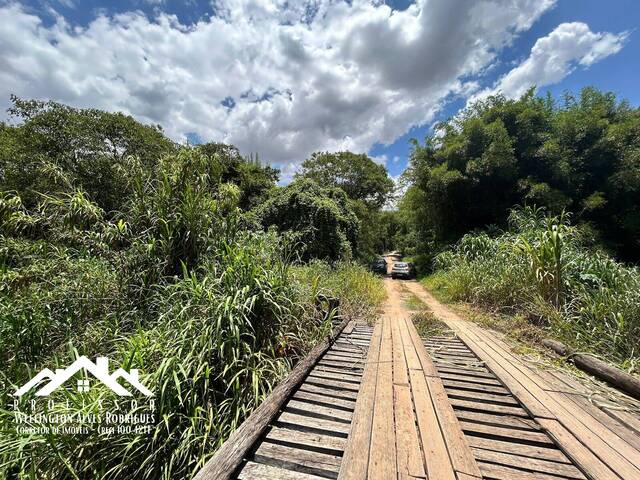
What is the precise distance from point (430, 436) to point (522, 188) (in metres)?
9.77

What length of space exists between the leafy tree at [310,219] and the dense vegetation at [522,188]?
3.75 m

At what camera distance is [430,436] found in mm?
1509

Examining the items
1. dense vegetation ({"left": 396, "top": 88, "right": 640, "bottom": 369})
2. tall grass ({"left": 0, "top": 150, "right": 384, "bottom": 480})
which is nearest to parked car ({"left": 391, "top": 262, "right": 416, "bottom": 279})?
dense vegetation ({"left": 396, "top": 88, "right": 640, "bottom": 369})

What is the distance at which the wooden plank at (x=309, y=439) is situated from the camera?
1.51 m

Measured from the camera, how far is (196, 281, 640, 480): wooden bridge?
4.34 feet

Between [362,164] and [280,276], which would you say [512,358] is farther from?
[362,164]

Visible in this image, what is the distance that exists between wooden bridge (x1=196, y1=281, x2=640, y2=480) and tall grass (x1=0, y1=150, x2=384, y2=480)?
44 cm

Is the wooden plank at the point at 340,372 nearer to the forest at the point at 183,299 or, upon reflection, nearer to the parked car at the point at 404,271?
the forest at the point at 183,299

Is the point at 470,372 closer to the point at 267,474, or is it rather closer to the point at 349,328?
the point at 349,328

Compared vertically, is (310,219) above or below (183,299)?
above

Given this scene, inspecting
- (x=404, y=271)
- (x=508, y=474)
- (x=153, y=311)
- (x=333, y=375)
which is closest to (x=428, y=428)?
(x=508, y=474)

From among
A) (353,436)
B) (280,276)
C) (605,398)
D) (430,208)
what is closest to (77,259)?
(280,276)

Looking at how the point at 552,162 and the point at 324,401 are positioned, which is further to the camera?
the point at 552,162

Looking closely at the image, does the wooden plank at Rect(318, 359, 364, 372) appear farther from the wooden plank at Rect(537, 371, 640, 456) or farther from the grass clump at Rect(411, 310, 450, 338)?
the wooden plank at Rect(537, 371, 640, 456)
